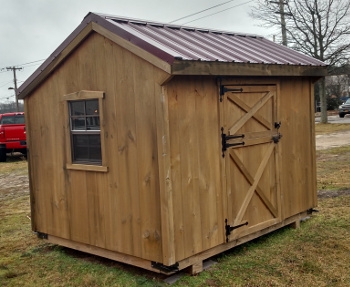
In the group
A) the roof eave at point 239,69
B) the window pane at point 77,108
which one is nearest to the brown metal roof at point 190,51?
the roof eave at point 239,69

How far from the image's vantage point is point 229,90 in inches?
191

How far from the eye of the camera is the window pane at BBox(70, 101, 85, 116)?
5031mm

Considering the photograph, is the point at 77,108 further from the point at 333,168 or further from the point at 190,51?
the point at 333,168

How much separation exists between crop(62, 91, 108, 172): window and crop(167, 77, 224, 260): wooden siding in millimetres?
895


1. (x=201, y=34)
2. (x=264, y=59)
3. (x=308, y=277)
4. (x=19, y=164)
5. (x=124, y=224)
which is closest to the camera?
(x=308, y=277)

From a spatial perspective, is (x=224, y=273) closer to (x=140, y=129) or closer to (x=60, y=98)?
(x=140, y=129)

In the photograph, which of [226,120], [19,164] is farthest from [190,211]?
[19,164]

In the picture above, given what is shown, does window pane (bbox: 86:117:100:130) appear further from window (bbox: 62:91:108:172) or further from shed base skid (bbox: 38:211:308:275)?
shed base skid (bbox: 38:211:308:275)

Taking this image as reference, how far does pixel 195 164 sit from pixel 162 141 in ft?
1.74

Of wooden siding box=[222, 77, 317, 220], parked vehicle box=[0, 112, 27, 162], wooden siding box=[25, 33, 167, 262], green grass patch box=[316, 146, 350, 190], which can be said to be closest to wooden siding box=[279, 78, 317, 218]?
wooden siding box=[222, 77, 317, 220]

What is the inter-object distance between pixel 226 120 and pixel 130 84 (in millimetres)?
1148

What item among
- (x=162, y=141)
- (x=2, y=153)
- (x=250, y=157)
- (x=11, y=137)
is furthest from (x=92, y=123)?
(x=2, y=153)

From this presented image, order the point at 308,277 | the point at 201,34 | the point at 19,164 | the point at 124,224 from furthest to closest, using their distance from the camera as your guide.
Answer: the point at 19,164
the point at 201,34
the point at 124,224
the point at 308,277

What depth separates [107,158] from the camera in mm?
4793
